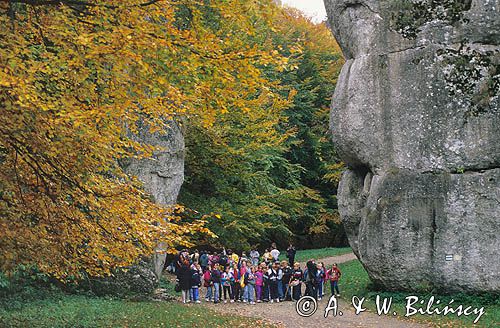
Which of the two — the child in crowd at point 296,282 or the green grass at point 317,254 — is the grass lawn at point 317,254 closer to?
the green grass at point 317,254

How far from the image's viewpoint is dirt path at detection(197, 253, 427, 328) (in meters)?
14.7

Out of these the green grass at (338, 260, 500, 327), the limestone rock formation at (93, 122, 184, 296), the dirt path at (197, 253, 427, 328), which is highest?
the limestone rock formation at (93, 122, 184, 296)

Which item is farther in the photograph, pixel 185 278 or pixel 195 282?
pixel 195 282

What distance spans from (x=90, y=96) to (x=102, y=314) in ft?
24.3

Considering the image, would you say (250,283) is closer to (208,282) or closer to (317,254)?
(208,282)

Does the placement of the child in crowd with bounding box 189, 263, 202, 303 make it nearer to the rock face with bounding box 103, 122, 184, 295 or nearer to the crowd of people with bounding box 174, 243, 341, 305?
the crowd of people with bounding box 174, 243, 341, 305

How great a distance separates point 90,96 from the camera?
25.9 ft

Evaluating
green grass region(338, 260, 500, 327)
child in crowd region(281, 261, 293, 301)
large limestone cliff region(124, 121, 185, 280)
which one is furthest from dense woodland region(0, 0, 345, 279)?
child in crowd region(281, 261, 293, 301)

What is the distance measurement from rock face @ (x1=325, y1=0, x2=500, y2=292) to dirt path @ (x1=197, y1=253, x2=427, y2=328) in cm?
150

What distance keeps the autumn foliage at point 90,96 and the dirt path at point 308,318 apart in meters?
7.18

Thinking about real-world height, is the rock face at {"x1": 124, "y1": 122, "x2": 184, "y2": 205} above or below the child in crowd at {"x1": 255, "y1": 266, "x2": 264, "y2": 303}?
above

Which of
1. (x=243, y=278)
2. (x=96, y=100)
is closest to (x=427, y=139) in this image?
(x=243, y=278)

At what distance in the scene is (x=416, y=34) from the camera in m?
16.9

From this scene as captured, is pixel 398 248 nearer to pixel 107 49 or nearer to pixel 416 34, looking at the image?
pixel 416 34
